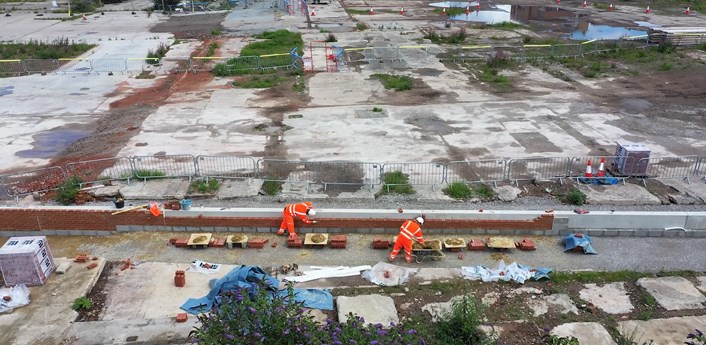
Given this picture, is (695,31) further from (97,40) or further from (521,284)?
(97,40)

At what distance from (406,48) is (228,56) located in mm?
10401

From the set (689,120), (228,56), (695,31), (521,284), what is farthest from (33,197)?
(695,31)

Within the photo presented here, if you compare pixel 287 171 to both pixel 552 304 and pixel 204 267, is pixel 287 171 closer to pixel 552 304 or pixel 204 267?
pixel 204 267

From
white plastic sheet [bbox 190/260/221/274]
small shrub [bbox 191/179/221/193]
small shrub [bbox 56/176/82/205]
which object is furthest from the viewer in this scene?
small shrub [bbox 191/179/221/193]

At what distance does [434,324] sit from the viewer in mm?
8766

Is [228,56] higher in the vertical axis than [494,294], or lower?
higher

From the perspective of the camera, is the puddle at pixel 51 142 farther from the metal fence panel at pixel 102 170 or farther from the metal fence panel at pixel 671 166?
the metal fence panel at pixel 671 166

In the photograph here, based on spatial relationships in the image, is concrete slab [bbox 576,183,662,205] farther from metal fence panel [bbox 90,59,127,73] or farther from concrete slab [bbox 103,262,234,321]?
metal fence panel [bbox 90,59,127,73]

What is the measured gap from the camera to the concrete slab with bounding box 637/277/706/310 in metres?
9.48

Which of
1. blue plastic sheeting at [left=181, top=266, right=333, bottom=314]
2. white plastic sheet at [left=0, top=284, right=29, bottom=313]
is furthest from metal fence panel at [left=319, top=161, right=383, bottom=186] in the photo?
white plastic sheet at [left=0, top=284, right=29, bottom=313]

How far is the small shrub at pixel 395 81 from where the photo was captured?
22859 mm

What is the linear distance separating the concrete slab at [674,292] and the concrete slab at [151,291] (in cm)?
838

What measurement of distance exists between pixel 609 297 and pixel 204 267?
8038 millimetres

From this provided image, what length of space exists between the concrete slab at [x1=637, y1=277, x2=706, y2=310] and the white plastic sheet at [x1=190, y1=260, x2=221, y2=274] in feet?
27.9
